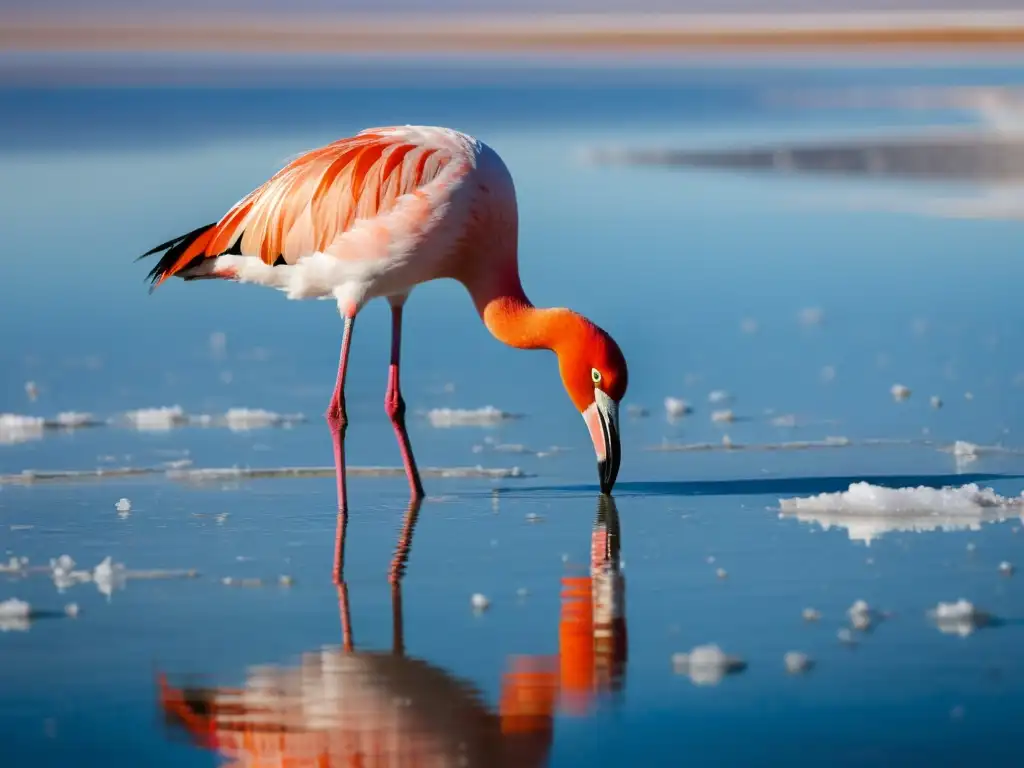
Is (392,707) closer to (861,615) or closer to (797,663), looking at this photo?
(797,663)

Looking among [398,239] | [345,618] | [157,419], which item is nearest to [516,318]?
[398,239]

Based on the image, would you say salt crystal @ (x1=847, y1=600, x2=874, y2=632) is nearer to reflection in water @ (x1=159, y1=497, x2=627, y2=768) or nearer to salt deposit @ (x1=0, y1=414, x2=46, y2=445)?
reflection in water @ (x1=159, y1=497, x2=627, y2=768)

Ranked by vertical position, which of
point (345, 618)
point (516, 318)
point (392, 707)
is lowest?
point (392, 707)

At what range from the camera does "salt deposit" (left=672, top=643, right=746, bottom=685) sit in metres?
5.27

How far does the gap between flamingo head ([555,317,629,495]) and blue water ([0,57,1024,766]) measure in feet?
0.64

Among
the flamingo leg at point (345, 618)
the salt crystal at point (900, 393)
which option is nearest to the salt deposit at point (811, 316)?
the salt crystal at point (900, 393)

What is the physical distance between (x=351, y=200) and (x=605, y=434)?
4.72 feet

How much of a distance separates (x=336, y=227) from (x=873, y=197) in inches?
418

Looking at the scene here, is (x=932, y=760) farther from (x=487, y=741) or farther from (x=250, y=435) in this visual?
(x=250, y=435)

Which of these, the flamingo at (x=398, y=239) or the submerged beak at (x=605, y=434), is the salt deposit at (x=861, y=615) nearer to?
the submerged beak at (x=605, y=434)

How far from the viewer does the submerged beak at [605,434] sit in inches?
303

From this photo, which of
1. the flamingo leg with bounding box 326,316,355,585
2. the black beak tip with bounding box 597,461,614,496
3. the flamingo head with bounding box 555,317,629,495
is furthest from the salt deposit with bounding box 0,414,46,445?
the black beak tip with bounding box 597,461,614,496

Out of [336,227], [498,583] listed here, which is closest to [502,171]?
[336,227]

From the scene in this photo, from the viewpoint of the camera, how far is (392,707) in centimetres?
502
